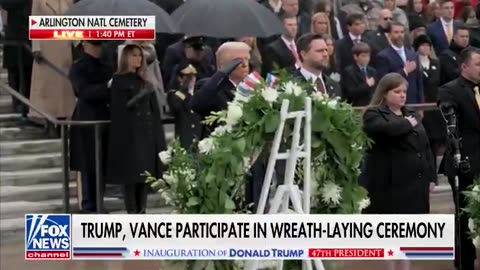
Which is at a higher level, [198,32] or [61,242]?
[198,32]

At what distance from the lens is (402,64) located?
51.6 feet

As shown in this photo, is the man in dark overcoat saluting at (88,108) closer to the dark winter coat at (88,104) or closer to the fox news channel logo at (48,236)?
the dark winter coat at (88,104)

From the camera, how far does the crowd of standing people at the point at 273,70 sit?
1157cm

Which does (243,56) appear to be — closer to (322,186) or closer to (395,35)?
(322,186)

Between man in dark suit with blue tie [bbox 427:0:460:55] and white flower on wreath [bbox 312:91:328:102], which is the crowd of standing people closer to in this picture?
man in dark suit with blue tie [bbox 427:0:460:55]

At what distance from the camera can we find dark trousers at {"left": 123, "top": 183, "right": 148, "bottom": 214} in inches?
561

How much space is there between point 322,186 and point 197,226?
1107mm

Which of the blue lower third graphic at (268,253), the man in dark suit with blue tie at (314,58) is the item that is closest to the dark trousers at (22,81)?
the man in dark suit with blue tie at (314,58)

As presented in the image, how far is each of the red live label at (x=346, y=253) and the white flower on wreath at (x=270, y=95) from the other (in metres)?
1.05

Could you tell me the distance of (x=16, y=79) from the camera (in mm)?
16312

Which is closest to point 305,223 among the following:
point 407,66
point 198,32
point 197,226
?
point 197,226

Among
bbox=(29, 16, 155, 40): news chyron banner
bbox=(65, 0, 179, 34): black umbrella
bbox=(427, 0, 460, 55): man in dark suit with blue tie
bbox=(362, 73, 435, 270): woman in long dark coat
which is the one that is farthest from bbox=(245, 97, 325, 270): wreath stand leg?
bbox=(427, 0, 460, 55): man in dark suit with blue tie

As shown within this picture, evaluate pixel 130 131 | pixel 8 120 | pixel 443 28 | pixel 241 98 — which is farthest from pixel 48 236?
pixel 443 28

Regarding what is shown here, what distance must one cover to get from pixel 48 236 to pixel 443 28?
32.3 ft
